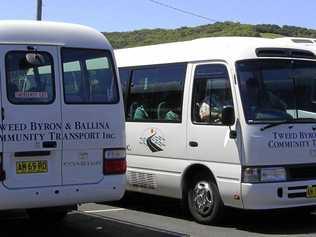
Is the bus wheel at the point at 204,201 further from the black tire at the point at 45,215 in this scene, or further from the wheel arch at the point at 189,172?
the black tire at the point at 45,215

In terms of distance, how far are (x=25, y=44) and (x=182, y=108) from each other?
305 cm

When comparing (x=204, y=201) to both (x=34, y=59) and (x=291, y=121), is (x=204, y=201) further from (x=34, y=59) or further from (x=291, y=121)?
(x=34, y=59)

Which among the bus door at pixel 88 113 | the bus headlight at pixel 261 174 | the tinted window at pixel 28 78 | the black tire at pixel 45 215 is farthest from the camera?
the black tire at pixel 45 215

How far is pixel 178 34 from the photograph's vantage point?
51.4 metres

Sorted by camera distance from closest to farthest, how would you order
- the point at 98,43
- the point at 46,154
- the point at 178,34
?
the point at 46,154 < the point at 98,43 < the point at 178,34

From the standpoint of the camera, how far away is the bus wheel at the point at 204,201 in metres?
9.93

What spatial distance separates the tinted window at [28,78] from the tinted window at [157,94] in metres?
2.75

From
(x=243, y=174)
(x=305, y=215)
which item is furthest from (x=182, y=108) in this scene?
(x=305, y=215)

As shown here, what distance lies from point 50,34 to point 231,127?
272 centimetres

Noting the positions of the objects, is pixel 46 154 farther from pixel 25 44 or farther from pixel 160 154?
pixel 160 154

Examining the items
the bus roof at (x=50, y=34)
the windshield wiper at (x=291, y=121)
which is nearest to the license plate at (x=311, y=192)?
the windshield wiper at (x=291, y=121)

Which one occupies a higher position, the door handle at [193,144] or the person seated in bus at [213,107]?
the person seated in bus at [213,107]

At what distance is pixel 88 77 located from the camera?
8844 millimetres

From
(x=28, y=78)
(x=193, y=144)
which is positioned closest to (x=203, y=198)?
(x=193, y=144)
